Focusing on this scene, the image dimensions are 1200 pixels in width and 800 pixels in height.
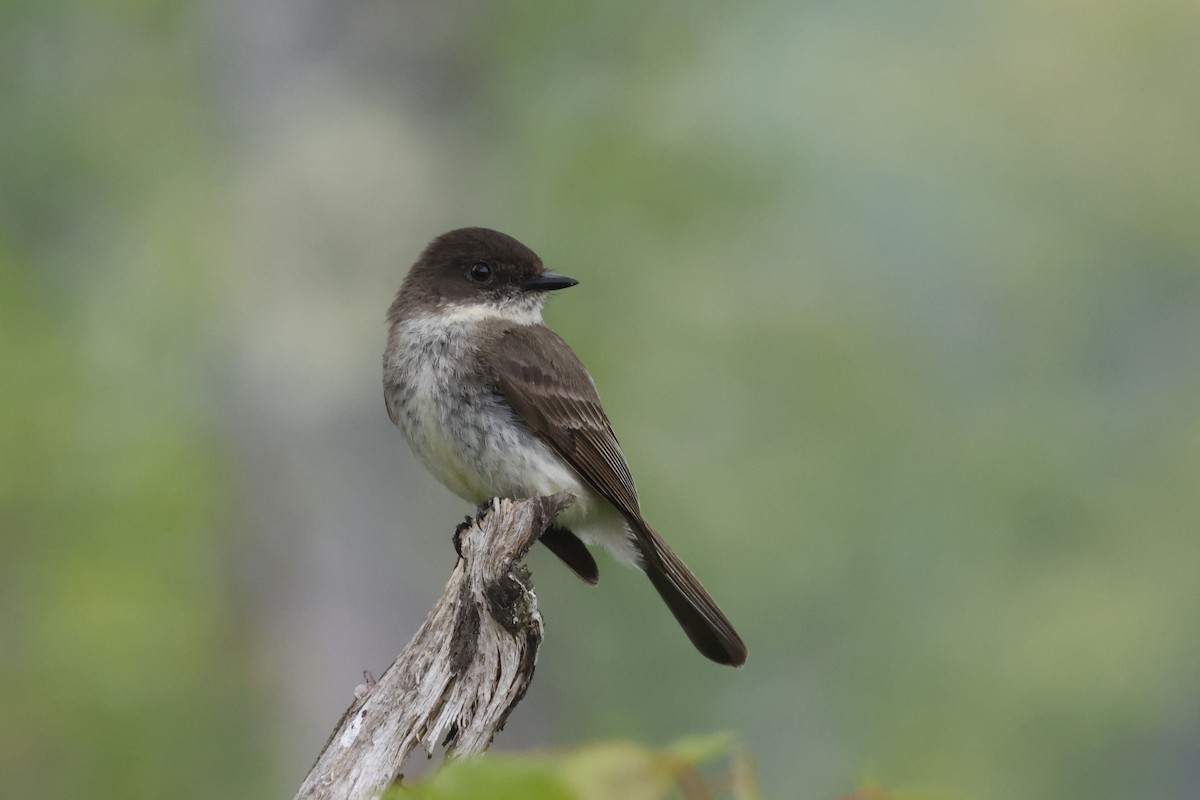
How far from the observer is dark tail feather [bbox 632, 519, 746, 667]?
504 cm

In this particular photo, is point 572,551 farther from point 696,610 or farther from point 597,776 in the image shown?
point 597,776

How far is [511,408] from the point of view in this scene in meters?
4.85

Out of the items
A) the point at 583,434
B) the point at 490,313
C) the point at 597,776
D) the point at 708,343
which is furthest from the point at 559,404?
the point at 708,343

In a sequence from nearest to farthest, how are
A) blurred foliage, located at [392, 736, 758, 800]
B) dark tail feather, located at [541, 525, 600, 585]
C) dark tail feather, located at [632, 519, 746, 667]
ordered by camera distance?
blurred foliage, located at [392, 736, 758, 800], dark tail feather, located at [632, 519, 746, 667], dark tail feather, located at [541, 525, 600, 585]

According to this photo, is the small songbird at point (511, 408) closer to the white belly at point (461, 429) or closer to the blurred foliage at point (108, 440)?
the white belly at point (461, 429)

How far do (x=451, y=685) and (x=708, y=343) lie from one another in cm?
860

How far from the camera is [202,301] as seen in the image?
32.8 ft

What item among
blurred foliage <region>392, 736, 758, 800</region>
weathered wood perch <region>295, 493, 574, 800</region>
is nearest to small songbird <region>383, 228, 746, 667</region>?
weathered wood perch <region>295, 493, 574, 800</region>

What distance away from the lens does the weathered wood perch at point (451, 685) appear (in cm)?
318

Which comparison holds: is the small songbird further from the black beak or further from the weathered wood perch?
the weathered wood perch

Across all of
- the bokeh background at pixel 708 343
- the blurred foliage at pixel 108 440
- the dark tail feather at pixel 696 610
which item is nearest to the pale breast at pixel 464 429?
the dark tail feather at pixel 696 610

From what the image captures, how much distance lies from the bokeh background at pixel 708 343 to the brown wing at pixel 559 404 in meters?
2.78

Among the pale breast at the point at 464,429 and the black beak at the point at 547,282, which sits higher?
the black beak at the point at 547,282

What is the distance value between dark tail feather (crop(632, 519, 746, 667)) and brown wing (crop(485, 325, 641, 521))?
179 mm
